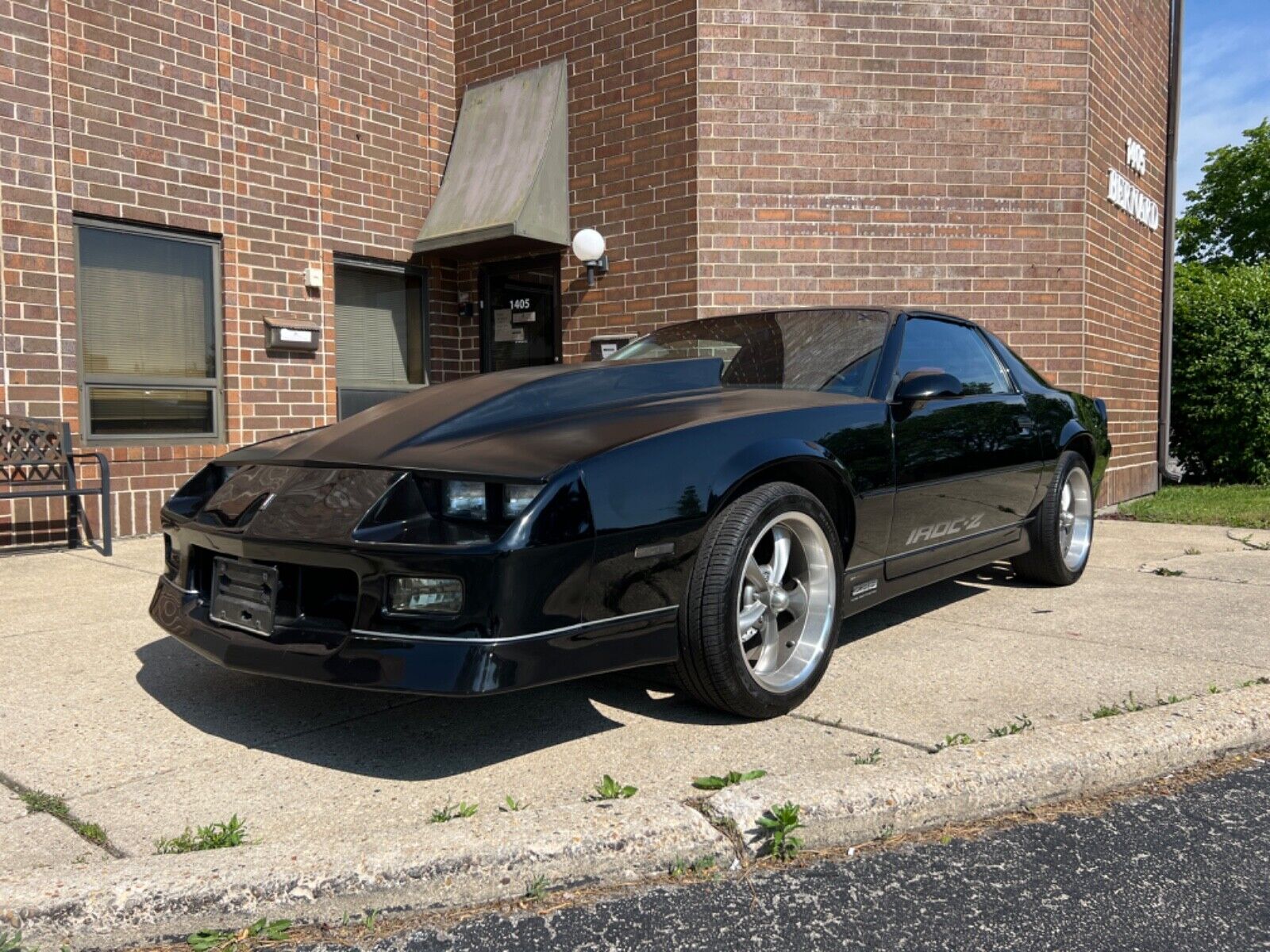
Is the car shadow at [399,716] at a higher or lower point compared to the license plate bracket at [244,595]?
lower

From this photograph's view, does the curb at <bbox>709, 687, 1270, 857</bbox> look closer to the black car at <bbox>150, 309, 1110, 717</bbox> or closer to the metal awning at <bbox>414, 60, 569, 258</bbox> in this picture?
the black car at <bbox>150, 309, 1110, 717</bbox>

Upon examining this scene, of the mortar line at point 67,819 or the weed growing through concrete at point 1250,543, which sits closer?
the mortar line at point 67,819

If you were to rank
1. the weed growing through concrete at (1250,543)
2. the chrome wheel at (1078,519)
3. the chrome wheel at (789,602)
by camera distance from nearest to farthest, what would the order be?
1. the chrome wheel at (789,602)
2. the chrome wheel at (1078,519)
3. the weed growing through concrete at (1250,543)

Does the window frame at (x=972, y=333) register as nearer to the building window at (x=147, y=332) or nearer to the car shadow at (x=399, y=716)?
the car shadow at (x=399, y=716)

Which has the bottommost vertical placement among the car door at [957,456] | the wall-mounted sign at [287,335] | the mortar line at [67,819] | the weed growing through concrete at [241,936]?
the weed growing through concrete at [241,936]

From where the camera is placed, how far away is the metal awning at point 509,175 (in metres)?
8.53

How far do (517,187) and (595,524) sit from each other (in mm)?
6590

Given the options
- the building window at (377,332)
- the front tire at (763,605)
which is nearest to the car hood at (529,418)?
the front tire at (763,605)

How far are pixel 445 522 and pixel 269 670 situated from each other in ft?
2.14

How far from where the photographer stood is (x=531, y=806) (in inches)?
98.4

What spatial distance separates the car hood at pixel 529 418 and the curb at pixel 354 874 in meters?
0.86

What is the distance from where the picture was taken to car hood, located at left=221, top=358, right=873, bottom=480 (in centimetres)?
274

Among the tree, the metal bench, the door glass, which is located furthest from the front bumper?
the tree

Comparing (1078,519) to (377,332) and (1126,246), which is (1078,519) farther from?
(377,332)
